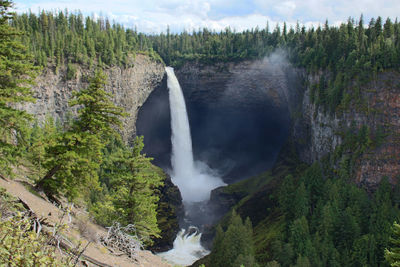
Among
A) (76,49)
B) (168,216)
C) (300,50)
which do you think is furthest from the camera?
(300,50)

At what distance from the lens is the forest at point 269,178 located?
1870 centimetres

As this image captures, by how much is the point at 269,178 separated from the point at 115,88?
3495cm

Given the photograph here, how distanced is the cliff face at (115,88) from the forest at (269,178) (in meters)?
2.01

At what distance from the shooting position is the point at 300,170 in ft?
210

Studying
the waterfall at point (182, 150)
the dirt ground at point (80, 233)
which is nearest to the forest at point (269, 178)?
the dirt ground at point (80, 233)

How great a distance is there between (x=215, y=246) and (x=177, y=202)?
82.8 ft

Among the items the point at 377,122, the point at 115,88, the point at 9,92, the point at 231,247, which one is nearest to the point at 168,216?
the point at 231,247

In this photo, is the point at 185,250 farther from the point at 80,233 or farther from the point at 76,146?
the point at 80,233

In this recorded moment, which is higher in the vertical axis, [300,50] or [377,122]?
[300,50]

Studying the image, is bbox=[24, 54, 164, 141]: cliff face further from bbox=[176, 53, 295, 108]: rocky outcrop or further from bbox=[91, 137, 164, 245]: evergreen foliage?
bbox=[91, 137, 164, 245]: evergreen foliage

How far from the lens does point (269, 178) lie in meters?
69.0

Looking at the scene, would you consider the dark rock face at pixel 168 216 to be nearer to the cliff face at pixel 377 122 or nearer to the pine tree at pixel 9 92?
the cliff face at pixel 377 122

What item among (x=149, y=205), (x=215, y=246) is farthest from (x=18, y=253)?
(x=215, y=246)

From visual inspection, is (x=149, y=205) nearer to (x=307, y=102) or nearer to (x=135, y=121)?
(x=307, y=102)
